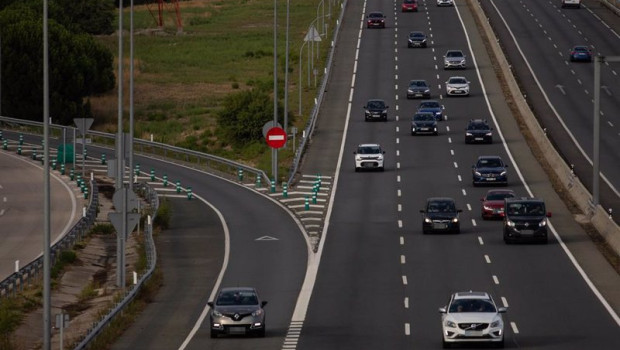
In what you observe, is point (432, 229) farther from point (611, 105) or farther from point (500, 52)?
point (500, 52)

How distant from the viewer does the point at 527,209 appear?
2320 inches

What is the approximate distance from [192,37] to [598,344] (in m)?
132

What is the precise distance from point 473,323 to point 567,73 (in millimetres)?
82148

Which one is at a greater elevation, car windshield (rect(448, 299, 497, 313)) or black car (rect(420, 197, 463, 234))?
car windshield (rect(448, 299, 497, 313))

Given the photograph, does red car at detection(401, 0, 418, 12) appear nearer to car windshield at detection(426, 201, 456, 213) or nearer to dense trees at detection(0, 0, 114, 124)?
dense trees at detection(0, 0, 114, 124)

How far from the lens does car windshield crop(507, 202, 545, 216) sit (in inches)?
2317

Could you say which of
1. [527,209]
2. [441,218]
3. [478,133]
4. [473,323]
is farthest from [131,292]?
[478,133]

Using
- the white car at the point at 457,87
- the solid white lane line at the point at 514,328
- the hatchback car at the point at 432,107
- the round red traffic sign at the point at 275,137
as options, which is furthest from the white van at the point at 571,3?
the solid white lane line at the point at 514,328

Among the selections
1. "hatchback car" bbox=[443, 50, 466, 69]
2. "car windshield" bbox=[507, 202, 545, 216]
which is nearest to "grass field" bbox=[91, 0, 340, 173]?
"hatchback car" bbox=[443, 50, 466, 69]

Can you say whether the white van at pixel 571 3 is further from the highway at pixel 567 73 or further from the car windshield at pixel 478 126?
the car windshield at pixel 478 126

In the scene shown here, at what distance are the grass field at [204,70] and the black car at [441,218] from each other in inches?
970

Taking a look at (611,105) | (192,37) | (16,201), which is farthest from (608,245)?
(192,37)

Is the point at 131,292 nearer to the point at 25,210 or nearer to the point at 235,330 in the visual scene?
the point at 235,330

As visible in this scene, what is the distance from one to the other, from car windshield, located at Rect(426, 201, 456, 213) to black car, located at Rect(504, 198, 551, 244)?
341 centimetres
